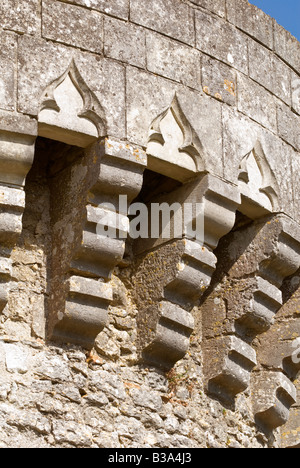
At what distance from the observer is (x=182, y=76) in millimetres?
8336

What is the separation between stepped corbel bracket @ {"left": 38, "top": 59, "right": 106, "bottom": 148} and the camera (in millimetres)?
7688

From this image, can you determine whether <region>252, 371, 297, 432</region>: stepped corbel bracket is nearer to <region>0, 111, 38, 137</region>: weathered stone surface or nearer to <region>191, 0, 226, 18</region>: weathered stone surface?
<region>191, 0, 226, 18</region>: weathered stone surface

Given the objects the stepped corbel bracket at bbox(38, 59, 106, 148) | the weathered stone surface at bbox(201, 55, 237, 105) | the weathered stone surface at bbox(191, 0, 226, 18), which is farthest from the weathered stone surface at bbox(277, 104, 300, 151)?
the stepped corbel bracket at bbox(38, 59, 106, 148)

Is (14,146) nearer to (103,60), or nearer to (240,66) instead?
(103,60)

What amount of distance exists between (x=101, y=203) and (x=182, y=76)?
3.32 ft

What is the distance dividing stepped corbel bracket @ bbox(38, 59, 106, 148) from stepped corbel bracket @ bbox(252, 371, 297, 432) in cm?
206

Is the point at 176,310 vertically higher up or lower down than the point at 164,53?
lower down

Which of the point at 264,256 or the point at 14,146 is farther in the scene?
the point at 264,256

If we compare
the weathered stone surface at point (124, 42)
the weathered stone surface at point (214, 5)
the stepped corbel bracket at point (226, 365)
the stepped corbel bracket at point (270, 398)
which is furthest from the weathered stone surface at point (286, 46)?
the stepped corbel bracket at point (270, 398)

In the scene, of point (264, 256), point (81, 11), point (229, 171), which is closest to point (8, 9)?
point (81, 11)

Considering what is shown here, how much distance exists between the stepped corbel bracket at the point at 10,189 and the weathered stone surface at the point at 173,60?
1030mm

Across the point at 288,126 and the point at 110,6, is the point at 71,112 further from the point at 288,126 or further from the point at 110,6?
the point at 288,126

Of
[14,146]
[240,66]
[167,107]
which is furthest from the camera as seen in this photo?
[240,66]

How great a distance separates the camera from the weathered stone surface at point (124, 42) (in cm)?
809
